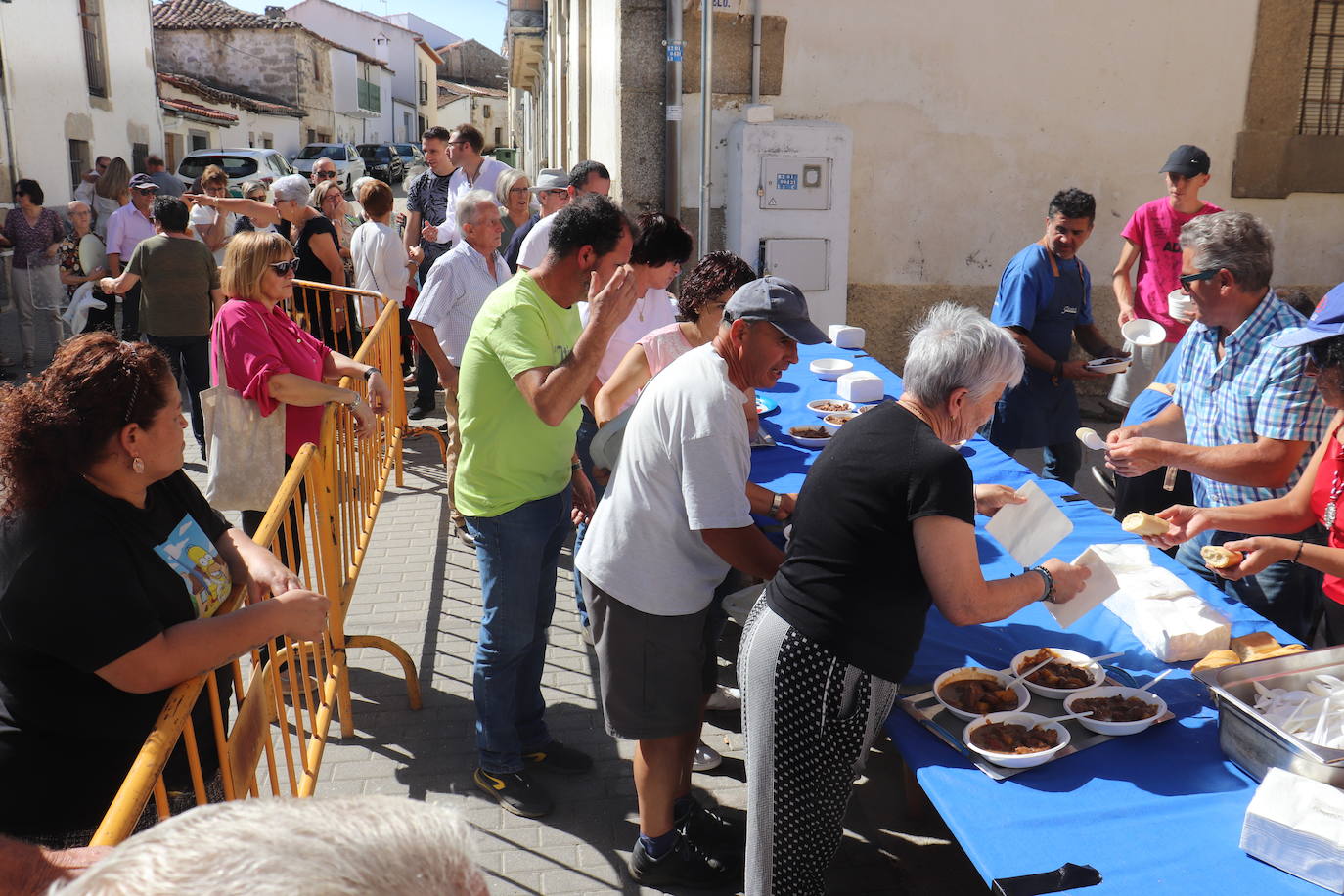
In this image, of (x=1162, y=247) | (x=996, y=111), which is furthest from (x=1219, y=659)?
(x=996, y=111)

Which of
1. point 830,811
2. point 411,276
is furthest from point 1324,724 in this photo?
point 411,276

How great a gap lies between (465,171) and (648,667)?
20.1ft

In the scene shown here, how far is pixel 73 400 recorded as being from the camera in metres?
2.07

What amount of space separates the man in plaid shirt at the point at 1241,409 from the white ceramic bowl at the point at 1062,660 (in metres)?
0.88

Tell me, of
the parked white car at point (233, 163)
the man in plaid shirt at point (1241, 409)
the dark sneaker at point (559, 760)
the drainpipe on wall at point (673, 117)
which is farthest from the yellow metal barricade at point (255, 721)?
the parked white car at point (233, 163)

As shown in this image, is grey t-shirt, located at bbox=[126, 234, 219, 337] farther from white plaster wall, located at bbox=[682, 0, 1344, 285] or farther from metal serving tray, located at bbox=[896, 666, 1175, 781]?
metal serving tray, located at bbox=[896, 666, 1175, 781]

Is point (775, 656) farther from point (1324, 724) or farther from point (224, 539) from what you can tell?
point (224, 539)

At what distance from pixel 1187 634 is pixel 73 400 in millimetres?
2663

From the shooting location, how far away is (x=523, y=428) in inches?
123

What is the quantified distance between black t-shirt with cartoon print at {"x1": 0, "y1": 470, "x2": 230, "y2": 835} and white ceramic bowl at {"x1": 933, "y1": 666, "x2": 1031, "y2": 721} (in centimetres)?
174

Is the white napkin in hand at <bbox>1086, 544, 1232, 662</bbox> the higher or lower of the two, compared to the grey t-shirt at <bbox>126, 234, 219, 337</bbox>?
lower

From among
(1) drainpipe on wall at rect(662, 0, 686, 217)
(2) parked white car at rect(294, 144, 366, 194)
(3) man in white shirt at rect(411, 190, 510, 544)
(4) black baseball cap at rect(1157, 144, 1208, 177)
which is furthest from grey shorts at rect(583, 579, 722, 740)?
(2) parked white car at rect(294, 144, 366, 194)

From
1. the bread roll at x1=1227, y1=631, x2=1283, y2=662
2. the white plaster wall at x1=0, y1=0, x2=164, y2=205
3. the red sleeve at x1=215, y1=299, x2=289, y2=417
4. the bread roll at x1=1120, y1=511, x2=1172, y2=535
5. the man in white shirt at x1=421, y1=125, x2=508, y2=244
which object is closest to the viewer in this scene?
the bread roll at x1=1227, y1=631, x2=1283, y2=662

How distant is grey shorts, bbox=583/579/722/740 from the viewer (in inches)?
107
